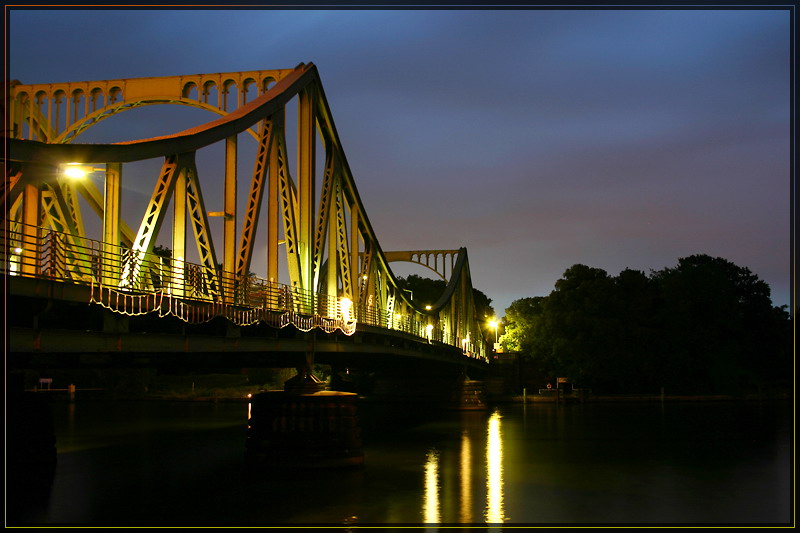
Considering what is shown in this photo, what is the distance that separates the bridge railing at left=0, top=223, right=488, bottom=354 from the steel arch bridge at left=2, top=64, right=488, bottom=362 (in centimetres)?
6

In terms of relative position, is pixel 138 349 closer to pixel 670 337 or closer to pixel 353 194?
pixel 353 194

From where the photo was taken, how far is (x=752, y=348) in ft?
288

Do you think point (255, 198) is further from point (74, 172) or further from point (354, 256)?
point (354, 256)

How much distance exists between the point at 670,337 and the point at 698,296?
4598mm

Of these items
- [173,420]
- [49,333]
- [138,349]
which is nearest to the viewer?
[49,333]

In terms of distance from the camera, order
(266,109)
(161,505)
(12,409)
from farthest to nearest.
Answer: (266,109) → (12,409) → (161,505)

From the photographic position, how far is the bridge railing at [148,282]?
57.8ft

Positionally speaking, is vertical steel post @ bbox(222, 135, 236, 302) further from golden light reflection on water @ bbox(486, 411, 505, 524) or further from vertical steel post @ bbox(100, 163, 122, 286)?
golden light reflection on water @ bbox(486, 411, 505, 524)

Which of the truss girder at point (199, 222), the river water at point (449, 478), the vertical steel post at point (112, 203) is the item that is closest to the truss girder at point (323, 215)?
the river water at point (449, 478)

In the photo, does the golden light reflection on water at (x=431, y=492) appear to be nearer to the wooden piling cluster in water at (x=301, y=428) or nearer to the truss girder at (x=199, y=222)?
the wooden piling cluster in water at (x=301, y=428)

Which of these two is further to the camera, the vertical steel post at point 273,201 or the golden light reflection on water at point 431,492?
the vertical steel post at point 273,201

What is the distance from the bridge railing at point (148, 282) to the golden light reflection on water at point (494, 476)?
7.42 metres

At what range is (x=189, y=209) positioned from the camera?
24.4 meters

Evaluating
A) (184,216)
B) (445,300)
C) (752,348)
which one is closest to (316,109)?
(184,216)
